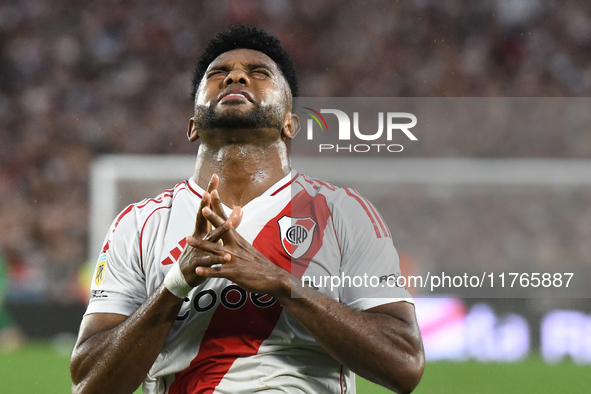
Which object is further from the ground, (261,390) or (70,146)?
(70,146)

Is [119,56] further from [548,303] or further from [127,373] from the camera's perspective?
[127,373]

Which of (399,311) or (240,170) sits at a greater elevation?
(240,170)

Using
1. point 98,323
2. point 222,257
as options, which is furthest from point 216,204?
point 98,323

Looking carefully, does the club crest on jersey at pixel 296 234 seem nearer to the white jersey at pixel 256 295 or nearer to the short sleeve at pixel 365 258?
the white jersey at pixel 256 295

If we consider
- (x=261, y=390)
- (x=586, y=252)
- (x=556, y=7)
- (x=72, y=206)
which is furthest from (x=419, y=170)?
(x=556, y=7)

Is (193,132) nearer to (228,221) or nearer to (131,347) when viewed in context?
(228,221)

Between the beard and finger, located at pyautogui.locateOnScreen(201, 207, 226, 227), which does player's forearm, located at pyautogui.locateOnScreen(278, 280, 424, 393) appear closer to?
finger, located at pyautogui.locateOnScreen(201, 207, 226, 227)

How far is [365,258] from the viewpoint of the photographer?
2.70 metres

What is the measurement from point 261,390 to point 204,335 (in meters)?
0.31

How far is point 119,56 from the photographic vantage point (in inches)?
501

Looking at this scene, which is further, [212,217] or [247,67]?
[247,67]

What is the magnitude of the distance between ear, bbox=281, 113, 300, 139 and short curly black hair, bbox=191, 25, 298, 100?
0.21 meters

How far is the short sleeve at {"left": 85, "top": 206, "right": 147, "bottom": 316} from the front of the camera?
2.66 metres

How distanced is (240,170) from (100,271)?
691mm
